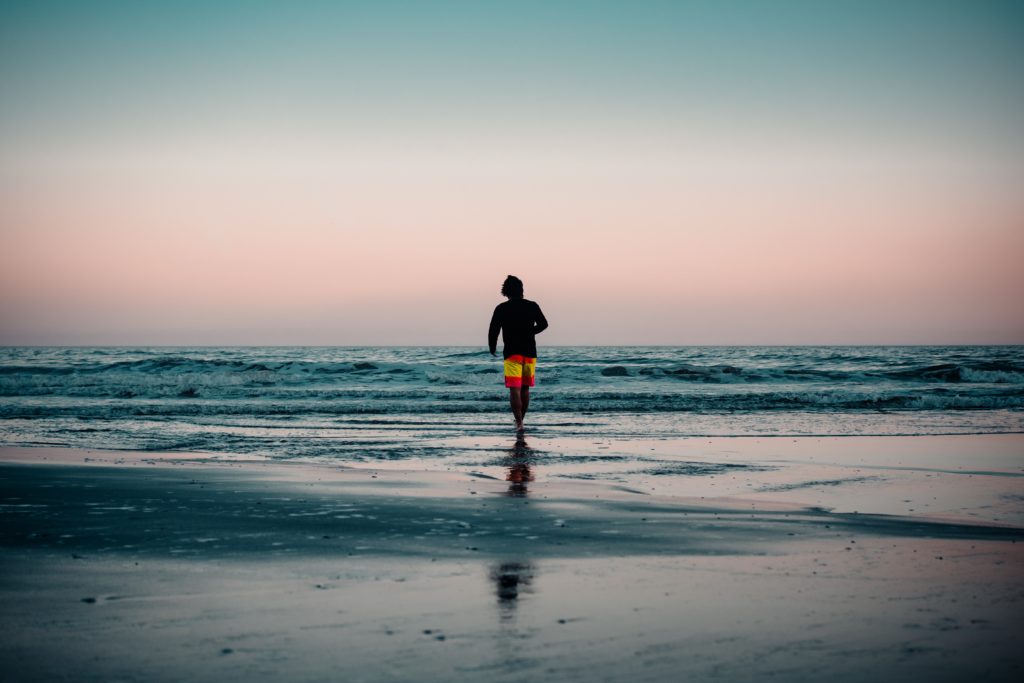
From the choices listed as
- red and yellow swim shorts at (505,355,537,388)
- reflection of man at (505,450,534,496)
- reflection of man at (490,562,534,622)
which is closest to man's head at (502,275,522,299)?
red and yellow swim shorts at (505,355,537,388)

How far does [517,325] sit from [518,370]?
61 cm

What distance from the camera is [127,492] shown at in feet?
19.0

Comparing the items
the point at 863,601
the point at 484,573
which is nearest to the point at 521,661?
the point at 484,573

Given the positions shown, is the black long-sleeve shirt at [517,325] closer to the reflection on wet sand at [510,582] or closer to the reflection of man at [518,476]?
the reflection of man at [518,476]

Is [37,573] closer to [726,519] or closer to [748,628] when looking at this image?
[748,628]

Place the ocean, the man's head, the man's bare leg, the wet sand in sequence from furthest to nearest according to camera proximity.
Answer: the man's head
the man's bare leg
the ocean
the wet sand

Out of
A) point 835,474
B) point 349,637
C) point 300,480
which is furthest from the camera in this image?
point 835,474

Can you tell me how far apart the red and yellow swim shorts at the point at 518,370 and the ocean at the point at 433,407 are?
2.33 feet

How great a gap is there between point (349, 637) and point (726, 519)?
2767mm

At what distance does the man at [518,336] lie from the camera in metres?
11.2

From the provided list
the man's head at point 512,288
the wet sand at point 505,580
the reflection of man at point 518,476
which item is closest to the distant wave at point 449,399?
the man's head at point 512,288

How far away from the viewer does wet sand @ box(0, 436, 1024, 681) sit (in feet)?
8.23

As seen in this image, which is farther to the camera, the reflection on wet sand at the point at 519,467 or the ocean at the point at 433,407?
the ocean at the point at 433,407

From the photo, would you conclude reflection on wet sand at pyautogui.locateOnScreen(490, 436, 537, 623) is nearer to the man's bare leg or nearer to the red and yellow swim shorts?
the man's bare leg
